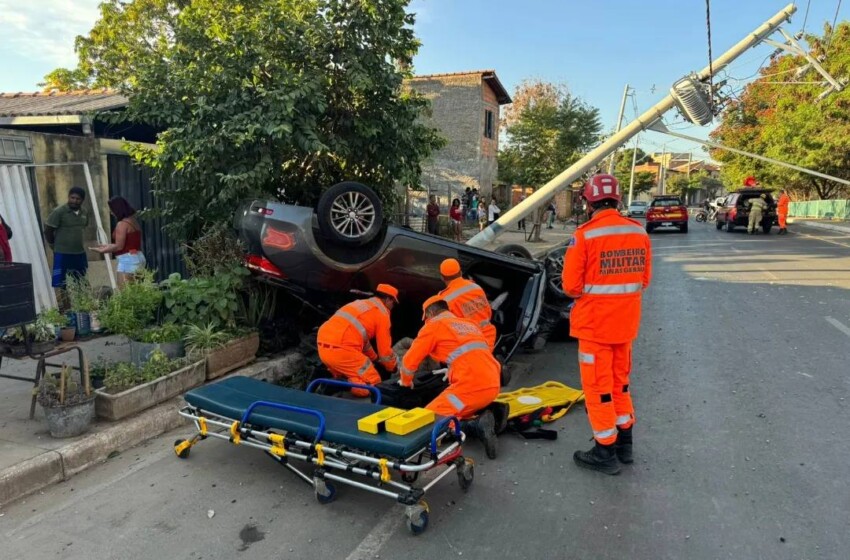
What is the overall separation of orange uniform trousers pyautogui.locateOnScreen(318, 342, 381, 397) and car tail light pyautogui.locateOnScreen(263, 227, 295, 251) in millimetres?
895

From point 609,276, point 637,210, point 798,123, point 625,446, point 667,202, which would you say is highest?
point 798,123

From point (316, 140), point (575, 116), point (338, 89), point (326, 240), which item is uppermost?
point (575, 116)

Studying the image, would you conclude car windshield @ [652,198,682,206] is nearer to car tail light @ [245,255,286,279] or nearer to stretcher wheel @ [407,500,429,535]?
car tail light @ [245,255,286,279]

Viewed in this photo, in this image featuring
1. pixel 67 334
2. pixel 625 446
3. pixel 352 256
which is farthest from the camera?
pixel 67 334

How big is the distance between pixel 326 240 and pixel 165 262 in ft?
16.7

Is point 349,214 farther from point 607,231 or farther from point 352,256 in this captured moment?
point 607,231

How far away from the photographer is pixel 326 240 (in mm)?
4934

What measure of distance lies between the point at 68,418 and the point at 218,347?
1372mm

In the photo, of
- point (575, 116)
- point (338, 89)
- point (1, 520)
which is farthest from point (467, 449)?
point (575, 116)

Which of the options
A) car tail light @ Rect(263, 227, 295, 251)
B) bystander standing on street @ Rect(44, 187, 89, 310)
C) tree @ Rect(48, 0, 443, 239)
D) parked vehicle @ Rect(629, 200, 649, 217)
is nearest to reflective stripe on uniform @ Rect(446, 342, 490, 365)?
car tail light @ Rect(263, 227, 295, 251)

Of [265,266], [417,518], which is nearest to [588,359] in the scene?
[417,518]

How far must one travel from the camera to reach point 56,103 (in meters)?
9.93

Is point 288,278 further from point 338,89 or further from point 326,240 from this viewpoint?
point 338,89

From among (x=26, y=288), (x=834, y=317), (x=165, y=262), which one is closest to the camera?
(x=26, y=288)
